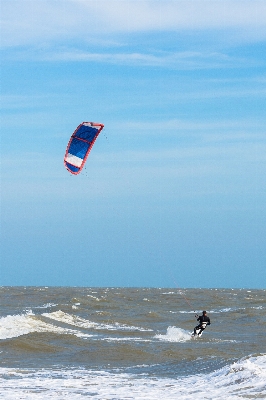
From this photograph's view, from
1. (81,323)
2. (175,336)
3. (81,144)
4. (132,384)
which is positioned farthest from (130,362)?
(81,323)

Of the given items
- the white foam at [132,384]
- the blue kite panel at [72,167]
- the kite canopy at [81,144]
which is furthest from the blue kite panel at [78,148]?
the white foam at [132,384]

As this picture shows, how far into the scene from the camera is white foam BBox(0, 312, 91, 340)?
22828 millimetres

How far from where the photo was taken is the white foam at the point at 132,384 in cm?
1105

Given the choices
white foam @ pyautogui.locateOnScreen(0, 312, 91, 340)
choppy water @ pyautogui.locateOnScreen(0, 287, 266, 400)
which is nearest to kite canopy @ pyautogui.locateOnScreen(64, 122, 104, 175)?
choppy water @ pyautogui.locateOnScreen(0, 287, 266, 400)

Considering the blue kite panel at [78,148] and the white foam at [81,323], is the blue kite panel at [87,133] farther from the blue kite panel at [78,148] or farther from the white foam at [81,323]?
the white foam at [81,323]

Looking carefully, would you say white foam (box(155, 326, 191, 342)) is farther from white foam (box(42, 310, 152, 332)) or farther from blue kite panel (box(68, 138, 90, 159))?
blue kite panel (box(68, 138, 90, 159))

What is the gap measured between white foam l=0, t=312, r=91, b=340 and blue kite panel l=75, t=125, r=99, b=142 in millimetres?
6542

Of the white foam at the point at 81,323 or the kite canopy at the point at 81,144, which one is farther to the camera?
the white foam at the point at 81,323

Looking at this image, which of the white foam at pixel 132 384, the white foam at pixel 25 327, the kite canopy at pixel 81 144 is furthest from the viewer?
the white foam at pixel 25 327

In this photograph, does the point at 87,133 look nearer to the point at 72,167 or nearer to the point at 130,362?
the point at 72,167

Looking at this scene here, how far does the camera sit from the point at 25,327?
24.6m

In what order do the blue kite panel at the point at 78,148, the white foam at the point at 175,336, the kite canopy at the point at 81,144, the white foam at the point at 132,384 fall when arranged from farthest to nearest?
the white foam at the point at 175,336, the blue kite panel at the point at 78,148, the kite canopy at the point at 81,144, the white foam at the point at 132,384

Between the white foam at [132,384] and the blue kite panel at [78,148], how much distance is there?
734cm

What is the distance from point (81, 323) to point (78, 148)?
986 cm
